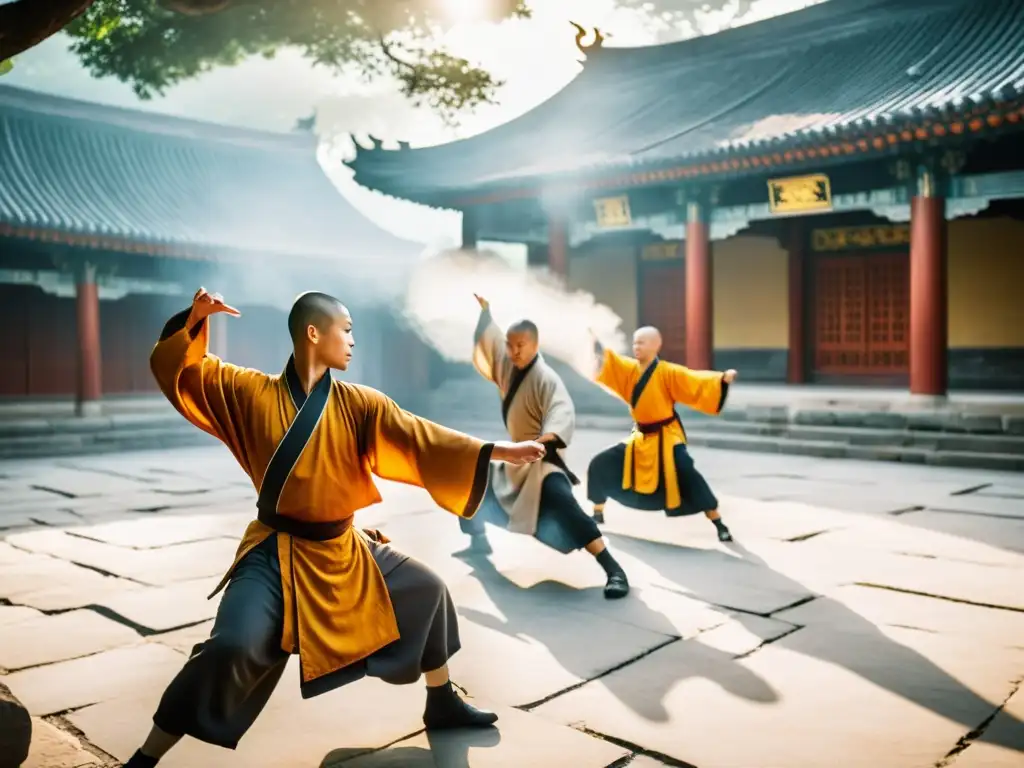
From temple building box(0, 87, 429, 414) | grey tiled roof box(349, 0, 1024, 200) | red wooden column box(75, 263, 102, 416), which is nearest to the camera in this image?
grey tiled roof box(349, 0, 1024, 200)

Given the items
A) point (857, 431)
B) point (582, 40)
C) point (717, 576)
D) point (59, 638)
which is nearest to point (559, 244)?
point (582, 40)

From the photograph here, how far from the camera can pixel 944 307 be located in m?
10.5

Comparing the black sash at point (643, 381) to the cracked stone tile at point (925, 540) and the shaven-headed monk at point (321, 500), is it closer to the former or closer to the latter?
the cracked stone tile at point (925, 540)

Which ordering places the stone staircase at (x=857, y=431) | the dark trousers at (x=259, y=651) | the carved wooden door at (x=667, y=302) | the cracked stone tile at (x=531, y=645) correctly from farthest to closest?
the carved wooden door at (x=667, y=302)
the stone staircase at (x=857, y=431)
the cracked stone tile at (x=531, y=645)
the dark trousers at (x=259, y=651)

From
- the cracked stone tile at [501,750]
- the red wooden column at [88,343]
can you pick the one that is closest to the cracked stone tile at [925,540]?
the cracked stone tile at [501,750]

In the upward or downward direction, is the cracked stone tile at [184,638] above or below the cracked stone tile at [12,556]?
above

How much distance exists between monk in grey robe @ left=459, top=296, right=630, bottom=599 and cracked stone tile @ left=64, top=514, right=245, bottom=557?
2250 mm

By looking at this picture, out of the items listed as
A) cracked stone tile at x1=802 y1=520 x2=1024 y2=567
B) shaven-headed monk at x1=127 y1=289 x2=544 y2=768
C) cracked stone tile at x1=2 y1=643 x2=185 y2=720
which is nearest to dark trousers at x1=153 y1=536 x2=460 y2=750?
shaven-headed monk at x1=127 y1=289 x2=544 y2=768

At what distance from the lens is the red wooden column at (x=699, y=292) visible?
41.5ft

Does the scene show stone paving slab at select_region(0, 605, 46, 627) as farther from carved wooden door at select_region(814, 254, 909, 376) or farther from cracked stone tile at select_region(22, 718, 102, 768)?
carved wooden door at select_region(814, 254, 909, 376)

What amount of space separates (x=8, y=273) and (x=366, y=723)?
1321 cm

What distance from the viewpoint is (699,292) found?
12.7 meters

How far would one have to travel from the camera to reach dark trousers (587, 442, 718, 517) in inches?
224

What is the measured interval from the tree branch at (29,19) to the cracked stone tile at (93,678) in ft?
7.36
